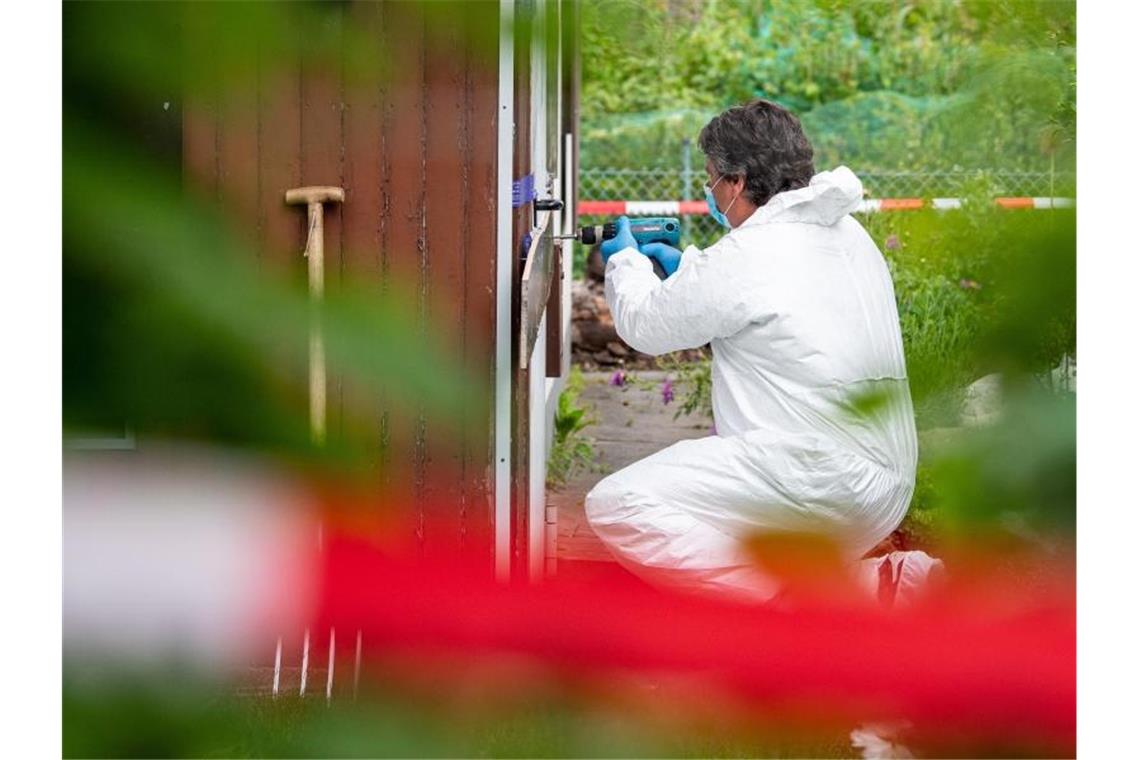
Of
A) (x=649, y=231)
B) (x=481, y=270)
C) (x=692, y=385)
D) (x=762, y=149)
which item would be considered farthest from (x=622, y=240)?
(x=692, y=385)

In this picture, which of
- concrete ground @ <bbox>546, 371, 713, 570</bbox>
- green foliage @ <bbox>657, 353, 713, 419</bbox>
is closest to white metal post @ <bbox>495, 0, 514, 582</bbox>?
concrete ground @ <bbox>546, 371, 713, 570</bbox>

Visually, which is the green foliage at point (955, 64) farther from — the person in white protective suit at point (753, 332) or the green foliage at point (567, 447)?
the green foliage at point (567, 447)

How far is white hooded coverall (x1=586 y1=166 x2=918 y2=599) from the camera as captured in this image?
3580mm

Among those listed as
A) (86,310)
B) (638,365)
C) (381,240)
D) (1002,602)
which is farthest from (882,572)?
(638,365)

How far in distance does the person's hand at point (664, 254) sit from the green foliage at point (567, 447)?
76.7 inches

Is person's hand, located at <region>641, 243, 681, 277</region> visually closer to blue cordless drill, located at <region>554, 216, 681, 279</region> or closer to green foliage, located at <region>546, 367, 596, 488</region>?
blue cordless drill, located at <region>554, 216, 681, 279</region>

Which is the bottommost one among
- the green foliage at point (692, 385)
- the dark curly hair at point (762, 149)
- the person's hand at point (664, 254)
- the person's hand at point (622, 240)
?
the green foliage at point (692, 385)

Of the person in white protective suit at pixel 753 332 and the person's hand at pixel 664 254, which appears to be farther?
the person's hand at pixel 664 254

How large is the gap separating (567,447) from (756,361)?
278cm

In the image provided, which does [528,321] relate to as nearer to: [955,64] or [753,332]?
[753,332]

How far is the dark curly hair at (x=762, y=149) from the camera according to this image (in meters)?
3.81

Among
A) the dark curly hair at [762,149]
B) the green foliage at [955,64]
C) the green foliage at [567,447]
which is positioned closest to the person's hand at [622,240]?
the dark curly hair at [762,149]

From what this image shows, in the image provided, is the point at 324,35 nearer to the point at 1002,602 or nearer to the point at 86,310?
the point at 86,310

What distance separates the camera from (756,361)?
12.2 feet
